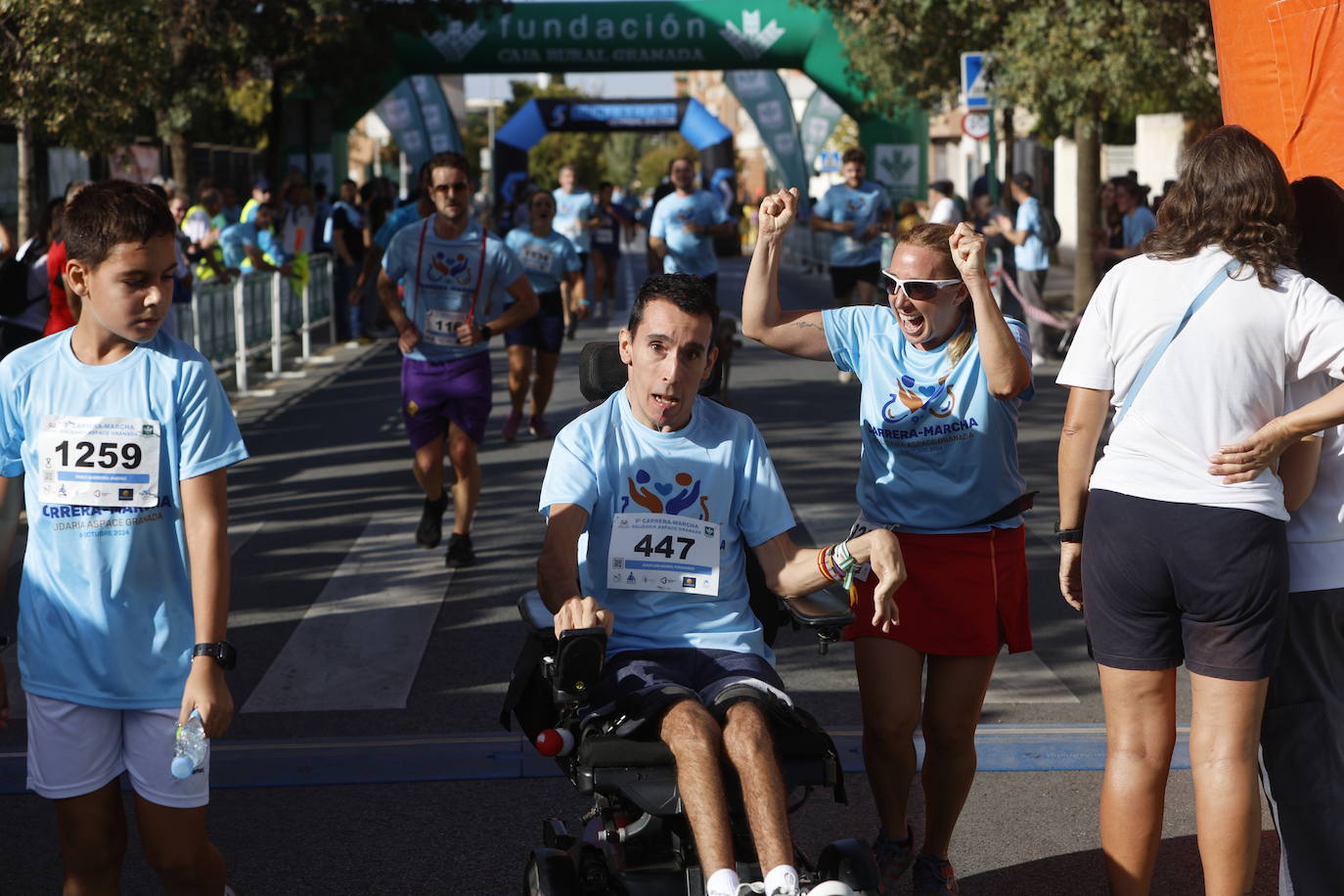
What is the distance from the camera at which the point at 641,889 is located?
3496mm

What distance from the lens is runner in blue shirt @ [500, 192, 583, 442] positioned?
40.5 ft

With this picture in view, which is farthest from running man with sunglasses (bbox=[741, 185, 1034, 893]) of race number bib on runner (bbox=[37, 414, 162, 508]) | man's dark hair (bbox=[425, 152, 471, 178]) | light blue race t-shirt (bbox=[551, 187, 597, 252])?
light blue race t-shirt (bbox=[551, 187, 597, 252])

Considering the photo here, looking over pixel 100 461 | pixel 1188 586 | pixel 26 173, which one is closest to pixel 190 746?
pixel 100 461

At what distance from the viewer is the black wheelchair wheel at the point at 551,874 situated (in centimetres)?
354

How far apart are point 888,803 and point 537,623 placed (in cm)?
121

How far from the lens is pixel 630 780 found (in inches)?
135

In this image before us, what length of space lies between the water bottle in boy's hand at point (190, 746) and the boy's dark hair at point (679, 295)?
1395mm

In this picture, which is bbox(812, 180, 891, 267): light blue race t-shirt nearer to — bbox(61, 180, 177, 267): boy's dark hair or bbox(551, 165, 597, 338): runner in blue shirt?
bbox(551, 165, 597, 338): runner in blue shirt

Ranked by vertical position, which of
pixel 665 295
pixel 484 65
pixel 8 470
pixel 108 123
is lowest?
pixel 8 470

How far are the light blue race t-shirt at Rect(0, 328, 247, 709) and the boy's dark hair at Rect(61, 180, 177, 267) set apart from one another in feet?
0.73

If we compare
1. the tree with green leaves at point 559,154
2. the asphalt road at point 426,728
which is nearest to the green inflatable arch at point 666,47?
the asphalt road at point 426,728

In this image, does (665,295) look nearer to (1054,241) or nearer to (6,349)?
(6,349)

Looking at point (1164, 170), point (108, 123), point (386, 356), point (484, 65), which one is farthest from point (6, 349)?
point (1164, 170)

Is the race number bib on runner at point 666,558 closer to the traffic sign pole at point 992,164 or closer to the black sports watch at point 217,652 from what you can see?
the black sports watch at point 217,652
